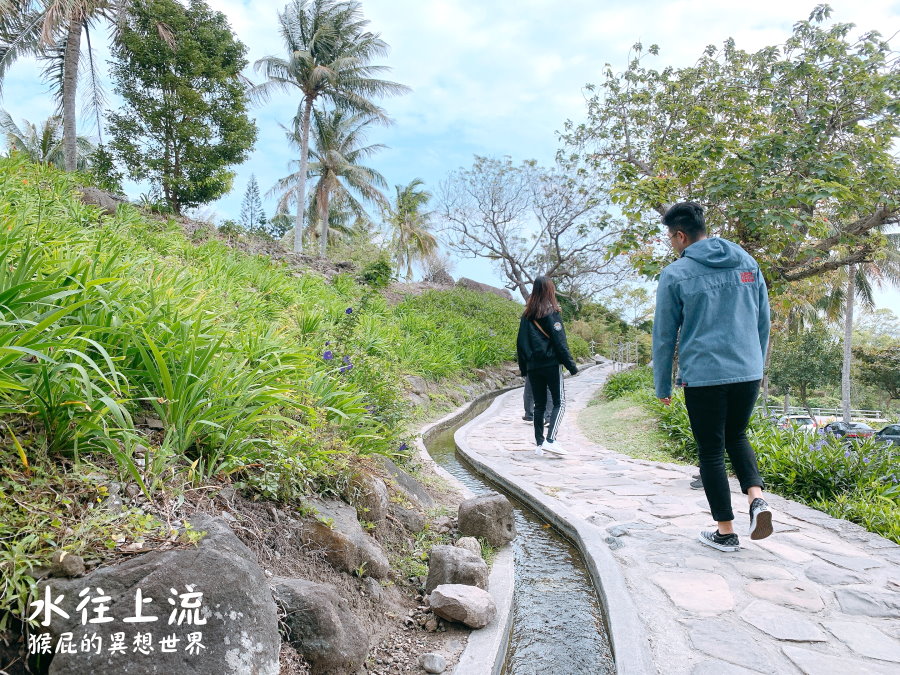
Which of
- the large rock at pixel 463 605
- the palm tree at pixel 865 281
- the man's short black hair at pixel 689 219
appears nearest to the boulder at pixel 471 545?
the large rock at pixel 463 605

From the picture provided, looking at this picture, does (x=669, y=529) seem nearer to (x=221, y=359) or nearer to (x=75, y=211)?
(x=221, y=359)

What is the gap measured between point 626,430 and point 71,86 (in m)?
15.4

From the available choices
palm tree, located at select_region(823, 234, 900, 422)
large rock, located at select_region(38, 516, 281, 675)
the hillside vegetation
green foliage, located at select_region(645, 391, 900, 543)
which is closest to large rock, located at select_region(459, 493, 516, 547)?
the hillside vegetation

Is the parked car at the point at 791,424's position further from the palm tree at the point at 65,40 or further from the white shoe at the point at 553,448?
the palm tree at the point at 65,40

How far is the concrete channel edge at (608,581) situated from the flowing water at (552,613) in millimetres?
76

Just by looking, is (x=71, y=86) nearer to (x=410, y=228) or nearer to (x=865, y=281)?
(x=410, y=228)

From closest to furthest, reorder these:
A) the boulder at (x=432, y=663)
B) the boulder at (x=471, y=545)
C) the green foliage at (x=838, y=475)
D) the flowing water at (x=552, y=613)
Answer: the boulder at (x=432, y=663) < the flowing water at (x=552, y=613) < the boulder at (x=471, y=545) < the green foliage at (x=838, y=475)

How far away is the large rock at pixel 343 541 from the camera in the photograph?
2514 mm

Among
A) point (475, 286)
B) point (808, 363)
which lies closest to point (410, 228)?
point (475, 286)

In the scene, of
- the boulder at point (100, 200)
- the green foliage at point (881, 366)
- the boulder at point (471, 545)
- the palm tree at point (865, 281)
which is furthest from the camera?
the green foliage at point (881, 366)

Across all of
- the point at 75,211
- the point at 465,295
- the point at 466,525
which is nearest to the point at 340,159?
the point at 465,295

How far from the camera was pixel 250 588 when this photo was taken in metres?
1.68

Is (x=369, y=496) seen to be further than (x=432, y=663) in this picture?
Yes

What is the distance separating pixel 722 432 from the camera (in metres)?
3.22
